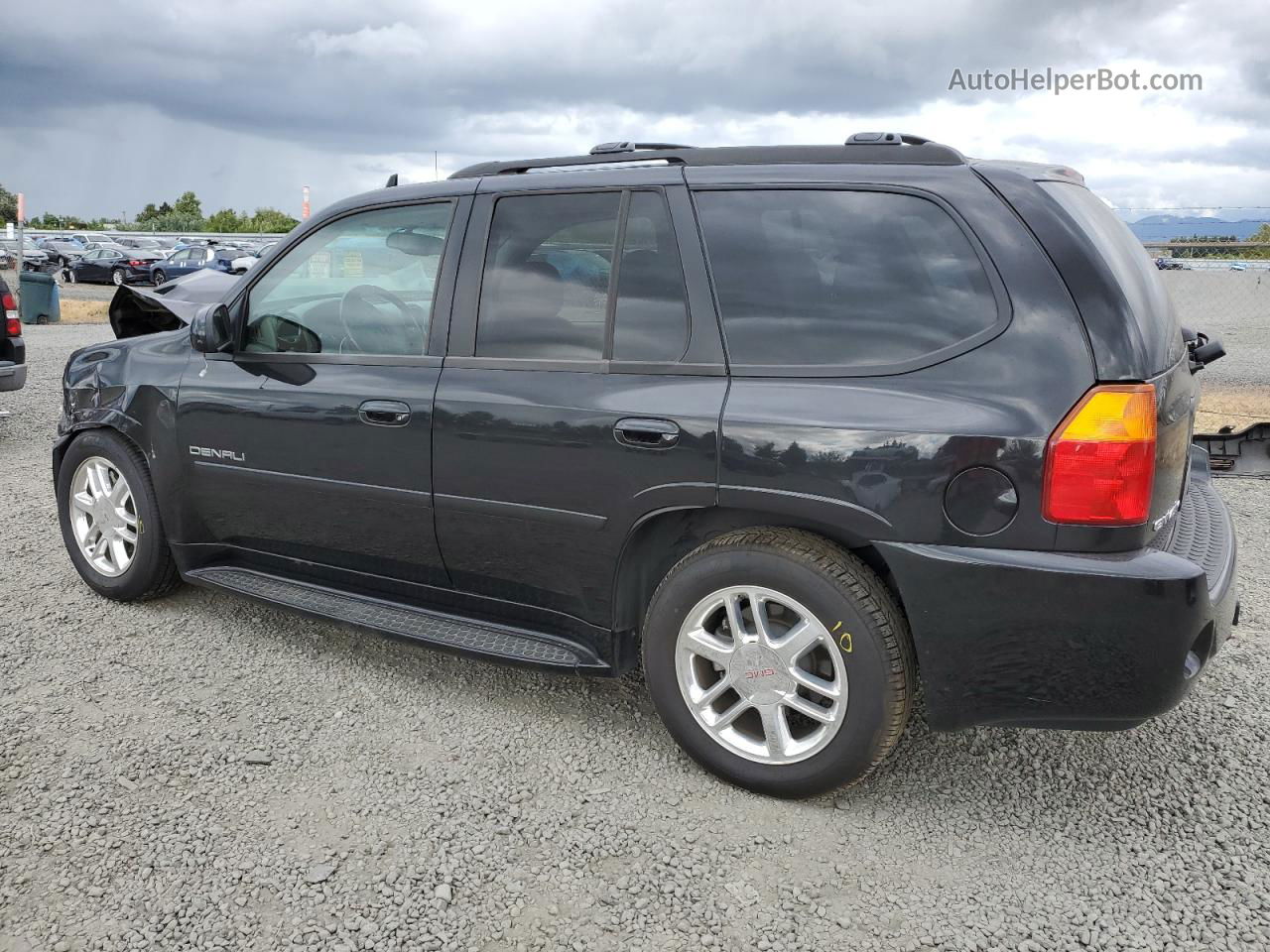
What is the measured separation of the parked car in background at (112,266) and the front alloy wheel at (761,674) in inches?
1394

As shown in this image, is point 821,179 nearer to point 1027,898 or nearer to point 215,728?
point 1027,898

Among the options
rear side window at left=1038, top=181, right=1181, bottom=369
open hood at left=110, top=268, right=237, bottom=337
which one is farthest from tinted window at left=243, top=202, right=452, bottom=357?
open hood at left=110, top=268, right=237, bottom=337

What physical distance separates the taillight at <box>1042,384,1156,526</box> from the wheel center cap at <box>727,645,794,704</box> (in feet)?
2.73

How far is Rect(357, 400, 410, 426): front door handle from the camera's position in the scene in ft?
11.4

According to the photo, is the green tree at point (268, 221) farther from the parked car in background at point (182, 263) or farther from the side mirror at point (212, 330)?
the side mirror at point (212, 330)

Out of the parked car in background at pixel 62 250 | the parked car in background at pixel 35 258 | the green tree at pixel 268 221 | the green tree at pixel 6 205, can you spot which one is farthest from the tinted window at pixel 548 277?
the green tree at pixel 6 205

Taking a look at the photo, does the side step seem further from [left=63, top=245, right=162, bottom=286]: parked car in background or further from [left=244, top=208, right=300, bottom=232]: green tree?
[left=244, top=208, right=300, bottom=232]: green tree

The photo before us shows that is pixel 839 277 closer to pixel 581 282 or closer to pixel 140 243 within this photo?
pixel 581 282

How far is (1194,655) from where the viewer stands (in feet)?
8.69

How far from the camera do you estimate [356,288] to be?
3.83 metres

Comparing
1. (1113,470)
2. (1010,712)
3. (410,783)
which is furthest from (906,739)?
(410,783)

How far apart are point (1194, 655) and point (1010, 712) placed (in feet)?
1.55

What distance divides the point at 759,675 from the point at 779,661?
0.28ft

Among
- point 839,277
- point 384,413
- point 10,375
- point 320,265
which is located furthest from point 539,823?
point 10,375
